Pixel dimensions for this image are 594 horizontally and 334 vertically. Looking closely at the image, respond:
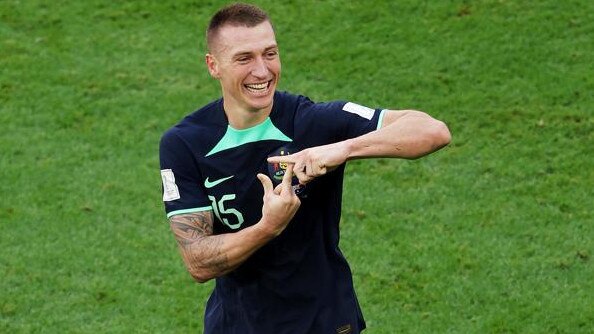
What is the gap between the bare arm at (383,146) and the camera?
5.44 m

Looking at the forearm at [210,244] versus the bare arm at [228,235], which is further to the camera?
the forearm at [210,244]

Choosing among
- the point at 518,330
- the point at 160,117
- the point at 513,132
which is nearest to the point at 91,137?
the point at 160,117

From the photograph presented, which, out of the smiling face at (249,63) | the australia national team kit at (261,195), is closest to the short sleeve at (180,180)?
the australia national team kit at (261,195)

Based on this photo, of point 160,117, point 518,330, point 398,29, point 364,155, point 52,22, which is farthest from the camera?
point 52,22

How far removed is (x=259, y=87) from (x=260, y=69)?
9 centimetres

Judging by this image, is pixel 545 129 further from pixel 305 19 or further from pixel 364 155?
pixel 364 155

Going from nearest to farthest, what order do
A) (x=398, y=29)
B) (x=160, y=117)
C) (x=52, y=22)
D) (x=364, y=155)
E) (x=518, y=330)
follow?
(x=364, y=155) → (x=518, y=330) → (x=160, y=117) → (x=398, y=29) → (x=52, y=22)

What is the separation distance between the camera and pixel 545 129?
1139 centimetres

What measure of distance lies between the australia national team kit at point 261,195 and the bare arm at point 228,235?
0.27 feet

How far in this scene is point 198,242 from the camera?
5902 millimetres

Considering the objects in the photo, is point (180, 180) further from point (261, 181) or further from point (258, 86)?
point (258, 86)

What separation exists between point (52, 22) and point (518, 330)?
772cm

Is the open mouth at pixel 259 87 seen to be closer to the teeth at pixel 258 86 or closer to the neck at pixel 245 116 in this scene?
the teeth at pixel 258 86

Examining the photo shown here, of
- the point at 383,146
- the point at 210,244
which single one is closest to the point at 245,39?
the point at 383,146
